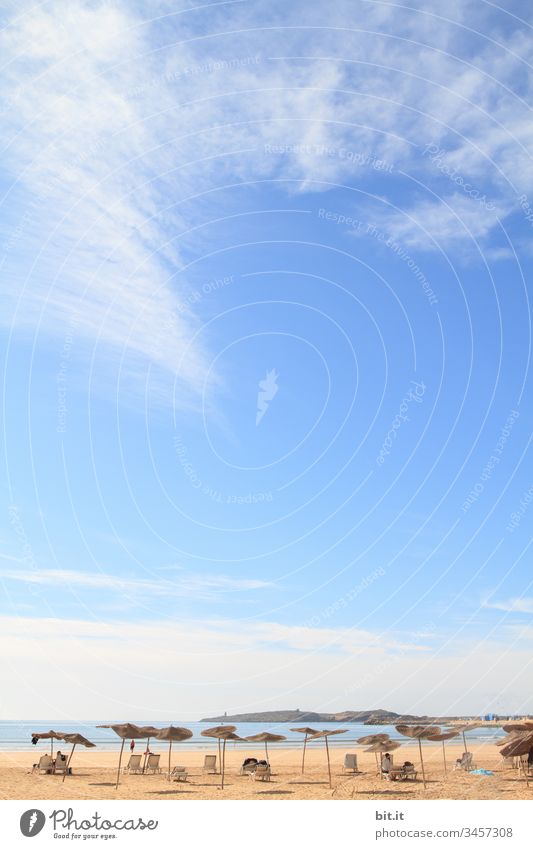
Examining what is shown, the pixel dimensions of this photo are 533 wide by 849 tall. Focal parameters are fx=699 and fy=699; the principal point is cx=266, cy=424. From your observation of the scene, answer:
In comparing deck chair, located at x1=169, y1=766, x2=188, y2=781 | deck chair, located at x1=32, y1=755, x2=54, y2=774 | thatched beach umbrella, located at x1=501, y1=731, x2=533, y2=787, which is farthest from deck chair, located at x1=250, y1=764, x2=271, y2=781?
thatched beach umbrella, located at x1=501, y1=731, x2=533, y2=787

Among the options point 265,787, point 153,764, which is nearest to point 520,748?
point 265,787

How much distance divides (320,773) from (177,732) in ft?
37.8

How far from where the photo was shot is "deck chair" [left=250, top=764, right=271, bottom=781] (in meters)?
33.9

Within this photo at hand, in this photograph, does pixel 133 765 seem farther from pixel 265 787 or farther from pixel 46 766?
pixel 265 787
